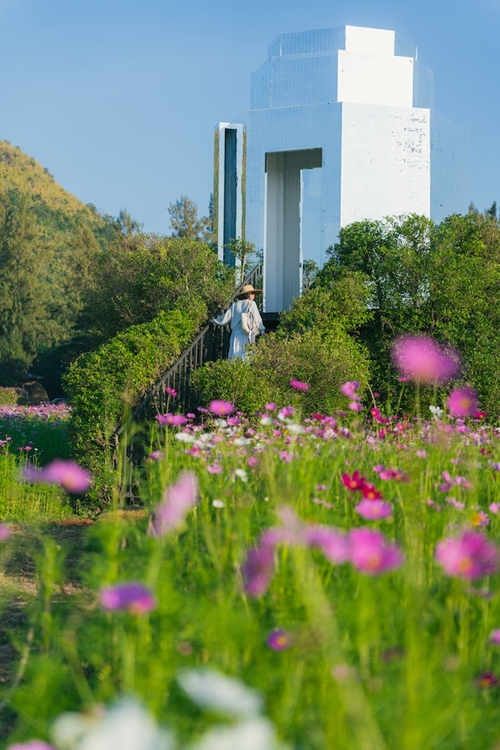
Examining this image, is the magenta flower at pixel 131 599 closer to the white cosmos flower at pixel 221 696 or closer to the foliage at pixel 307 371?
the white cosmos flower at pixel 221 696

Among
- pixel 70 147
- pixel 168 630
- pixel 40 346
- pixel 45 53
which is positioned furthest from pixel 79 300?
pixel 168 630

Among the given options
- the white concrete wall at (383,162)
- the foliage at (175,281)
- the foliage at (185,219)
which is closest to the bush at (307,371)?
the foliage at (175,281)

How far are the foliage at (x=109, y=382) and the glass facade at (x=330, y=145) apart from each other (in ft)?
22.1

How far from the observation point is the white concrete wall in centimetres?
1648

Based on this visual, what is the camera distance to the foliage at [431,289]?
12.0 meters

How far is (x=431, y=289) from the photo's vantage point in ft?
40.7

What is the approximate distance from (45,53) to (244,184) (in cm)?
801

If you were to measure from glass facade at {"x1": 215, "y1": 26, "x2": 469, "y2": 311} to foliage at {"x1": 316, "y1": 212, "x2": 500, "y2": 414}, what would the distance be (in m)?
3.09

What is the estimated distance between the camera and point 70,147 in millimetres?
38875

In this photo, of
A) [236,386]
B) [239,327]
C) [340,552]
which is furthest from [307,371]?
[340,552]

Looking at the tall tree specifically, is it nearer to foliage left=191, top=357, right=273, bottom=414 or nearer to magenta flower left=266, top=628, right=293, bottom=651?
foliage left=191, top=357, right=273, bottom=414

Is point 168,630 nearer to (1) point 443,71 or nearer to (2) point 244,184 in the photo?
(2) point 244,184

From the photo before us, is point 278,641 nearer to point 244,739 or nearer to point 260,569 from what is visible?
point 260,569

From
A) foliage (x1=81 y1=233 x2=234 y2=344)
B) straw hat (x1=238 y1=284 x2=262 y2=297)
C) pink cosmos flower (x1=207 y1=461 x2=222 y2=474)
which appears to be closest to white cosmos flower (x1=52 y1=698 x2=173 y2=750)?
pink cosmos flower (x1=207 y1=461 x2=222 y2=474)
